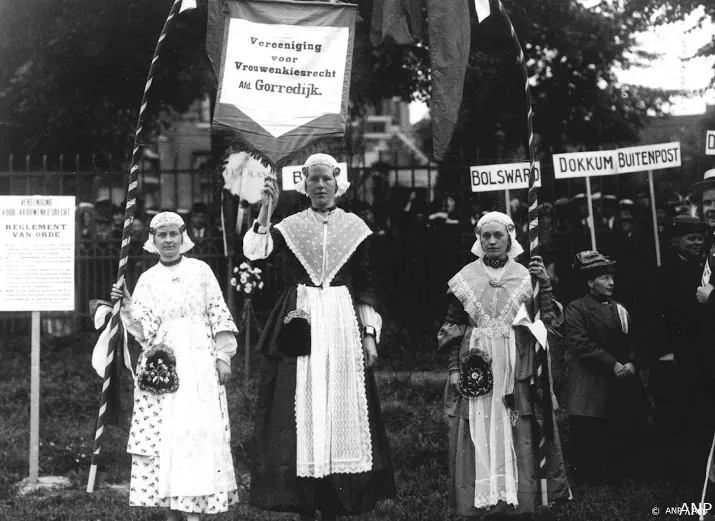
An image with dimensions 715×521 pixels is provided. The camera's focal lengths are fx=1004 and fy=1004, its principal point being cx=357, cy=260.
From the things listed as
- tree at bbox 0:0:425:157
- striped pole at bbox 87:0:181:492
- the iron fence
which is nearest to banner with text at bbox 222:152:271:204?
the iron fence

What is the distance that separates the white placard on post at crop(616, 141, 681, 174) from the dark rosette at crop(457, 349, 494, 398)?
343 centimetres

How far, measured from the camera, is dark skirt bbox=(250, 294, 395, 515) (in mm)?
5871

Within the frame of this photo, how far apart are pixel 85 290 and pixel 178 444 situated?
5854mm

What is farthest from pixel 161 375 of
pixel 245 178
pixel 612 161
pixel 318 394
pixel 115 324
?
pixel 245 178

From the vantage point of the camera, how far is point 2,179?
10656 millimetres

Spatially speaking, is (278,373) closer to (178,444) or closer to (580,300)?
(178,444)

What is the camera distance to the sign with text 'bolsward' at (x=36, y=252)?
7.81 m

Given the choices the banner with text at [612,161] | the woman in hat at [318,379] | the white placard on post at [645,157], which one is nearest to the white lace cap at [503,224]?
the woman in hat at [318,379]

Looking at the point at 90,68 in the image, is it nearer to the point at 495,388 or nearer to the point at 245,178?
the point at 245,178

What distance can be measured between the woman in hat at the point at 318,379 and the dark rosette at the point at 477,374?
0.59 metres

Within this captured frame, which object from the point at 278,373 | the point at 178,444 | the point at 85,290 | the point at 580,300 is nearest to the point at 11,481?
the point at 178,444

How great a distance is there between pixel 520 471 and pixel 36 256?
412 cm

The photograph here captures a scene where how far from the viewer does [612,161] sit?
8945 millimetres

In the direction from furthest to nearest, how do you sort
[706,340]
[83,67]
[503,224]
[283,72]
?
[83,67] < [283,72] < [503,224] < [706,340]
